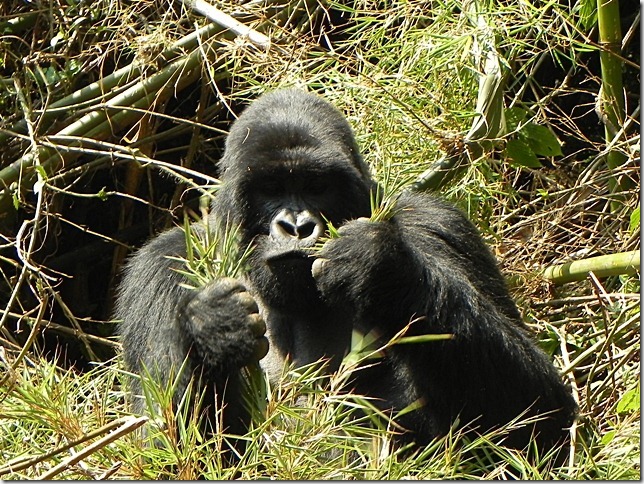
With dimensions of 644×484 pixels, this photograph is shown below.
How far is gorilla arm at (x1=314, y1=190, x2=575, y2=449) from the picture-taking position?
3.11 m

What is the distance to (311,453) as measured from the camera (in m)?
2.42

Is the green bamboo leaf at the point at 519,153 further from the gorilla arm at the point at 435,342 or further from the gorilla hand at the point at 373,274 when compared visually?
the gorilla hand at the point at 373,274

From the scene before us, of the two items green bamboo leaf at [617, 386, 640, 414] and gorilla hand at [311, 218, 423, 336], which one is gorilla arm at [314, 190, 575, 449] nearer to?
gorilla hand at [311, 218, 423, 336]

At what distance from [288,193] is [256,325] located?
2.02ft

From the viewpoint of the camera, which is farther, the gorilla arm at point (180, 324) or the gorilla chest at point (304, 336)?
the gorilla chest at point (304, 336)

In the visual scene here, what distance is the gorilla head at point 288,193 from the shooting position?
3.29 metres

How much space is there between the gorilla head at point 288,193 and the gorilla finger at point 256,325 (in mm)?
328

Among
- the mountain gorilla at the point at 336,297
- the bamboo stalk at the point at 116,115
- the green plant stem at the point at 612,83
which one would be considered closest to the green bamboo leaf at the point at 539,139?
the green plant stem at the point at 612,83

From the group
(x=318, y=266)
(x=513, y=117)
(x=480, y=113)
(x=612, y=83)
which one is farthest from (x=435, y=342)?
(x=612, y=83)

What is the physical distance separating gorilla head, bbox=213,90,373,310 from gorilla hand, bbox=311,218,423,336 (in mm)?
150

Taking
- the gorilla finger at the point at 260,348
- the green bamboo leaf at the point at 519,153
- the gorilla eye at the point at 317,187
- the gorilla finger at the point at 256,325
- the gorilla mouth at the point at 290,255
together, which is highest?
the gorilla eye at the point at 317,187

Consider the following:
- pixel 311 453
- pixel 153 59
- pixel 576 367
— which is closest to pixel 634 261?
pixel 576 367

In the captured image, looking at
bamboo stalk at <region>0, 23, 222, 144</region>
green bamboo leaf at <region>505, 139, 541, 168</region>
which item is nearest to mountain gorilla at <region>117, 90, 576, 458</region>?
green bamboo leaf at <region>505, 139, 541, 168</region>

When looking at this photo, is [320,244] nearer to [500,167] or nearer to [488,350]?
[488,350]
